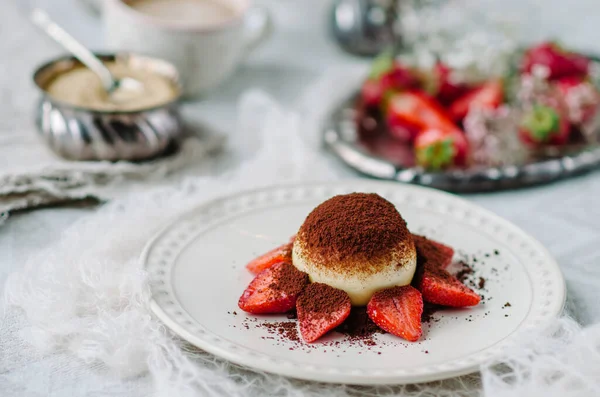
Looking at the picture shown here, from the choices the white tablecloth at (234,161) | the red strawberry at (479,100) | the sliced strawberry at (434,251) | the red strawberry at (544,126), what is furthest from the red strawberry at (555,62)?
the sliced strawberry at (434,251)

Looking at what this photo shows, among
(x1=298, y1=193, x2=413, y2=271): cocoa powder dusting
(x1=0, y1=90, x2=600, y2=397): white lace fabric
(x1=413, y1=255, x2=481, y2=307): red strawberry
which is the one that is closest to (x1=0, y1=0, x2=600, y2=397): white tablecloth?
(x1=0, y1=90, x2=600, y2=397): white lace fabric

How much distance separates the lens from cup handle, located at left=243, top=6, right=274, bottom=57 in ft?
6.79

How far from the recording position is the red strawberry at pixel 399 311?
1.01 meters

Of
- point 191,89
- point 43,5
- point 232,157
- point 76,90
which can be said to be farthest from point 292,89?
point 43,5

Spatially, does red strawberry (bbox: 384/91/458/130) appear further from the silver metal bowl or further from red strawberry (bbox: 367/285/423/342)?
red strawberry (bbox: 367/285/423/342)

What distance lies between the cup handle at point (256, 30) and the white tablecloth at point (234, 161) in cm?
13

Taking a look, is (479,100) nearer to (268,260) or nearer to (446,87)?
(446,87)

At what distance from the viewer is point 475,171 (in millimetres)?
1604

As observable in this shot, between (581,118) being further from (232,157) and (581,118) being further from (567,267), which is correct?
(232,157)

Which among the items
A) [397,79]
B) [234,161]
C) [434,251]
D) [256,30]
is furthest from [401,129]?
[434,251]

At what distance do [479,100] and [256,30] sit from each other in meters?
0.66

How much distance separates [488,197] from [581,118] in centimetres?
40

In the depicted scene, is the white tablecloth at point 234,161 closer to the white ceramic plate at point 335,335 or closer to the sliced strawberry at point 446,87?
the white ceramic plate at point 335,335

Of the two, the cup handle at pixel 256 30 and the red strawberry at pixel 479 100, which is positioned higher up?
the cup handle at pixel 256 30
